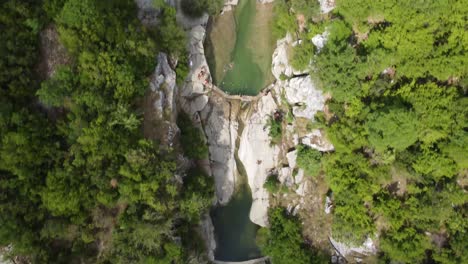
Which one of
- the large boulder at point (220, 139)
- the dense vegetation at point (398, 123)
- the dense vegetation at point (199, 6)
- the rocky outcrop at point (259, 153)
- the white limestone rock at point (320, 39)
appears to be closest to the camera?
the dense vegetation at point (398, 123)

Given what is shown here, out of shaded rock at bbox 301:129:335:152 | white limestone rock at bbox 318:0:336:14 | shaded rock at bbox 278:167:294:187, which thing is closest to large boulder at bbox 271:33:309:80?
white limestone rock at bbox 318:0:336:14

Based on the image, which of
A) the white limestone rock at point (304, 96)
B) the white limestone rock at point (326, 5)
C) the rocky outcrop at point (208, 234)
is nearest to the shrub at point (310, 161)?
the white limestone rock at point (304, 96)

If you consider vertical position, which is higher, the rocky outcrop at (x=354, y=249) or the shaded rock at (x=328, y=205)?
the shaded rock at (x=328, y=205)

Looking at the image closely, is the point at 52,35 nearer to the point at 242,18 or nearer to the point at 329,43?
the point at 242,18

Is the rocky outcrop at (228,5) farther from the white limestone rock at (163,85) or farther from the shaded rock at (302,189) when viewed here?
the shaded rock at (302,189)

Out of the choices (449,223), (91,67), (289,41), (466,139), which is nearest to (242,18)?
(289,41)

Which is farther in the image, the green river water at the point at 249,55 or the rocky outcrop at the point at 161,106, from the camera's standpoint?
the green river water at the point at 249,55
